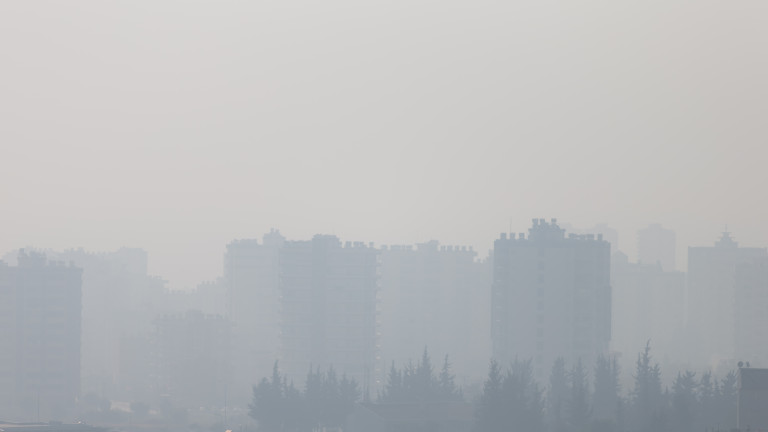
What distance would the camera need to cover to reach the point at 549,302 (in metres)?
86.0

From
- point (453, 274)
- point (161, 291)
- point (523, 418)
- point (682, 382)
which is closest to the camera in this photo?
point (523, 418)

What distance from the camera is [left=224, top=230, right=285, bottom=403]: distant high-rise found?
117 metres

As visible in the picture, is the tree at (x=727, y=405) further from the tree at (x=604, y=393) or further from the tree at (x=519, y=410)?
the tree at (x=519, y=410)

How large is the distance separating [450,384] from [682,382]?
11792 millimetres

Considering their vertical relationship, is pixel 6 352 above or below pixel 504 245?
below

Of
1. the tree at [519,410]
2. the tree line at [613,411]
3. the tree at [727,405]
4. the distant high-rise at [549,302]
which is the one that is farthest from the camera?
the distant high-rise at [549,302]

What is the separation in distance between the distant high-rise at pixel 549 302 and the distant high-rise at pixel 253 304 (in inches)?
1160

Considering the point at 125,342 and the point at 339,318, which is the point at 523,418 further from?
the point at 125,342

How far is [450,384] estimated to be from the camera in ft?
223

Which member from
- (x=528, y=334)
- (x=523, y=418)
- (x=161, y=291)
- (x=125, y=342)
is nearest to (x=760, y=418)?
(x=523, y=418)

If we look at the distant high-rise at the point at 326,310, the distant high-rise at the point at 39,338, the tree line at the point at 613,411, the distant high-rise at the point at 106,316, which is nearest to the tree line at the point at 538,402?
the tree line at the point at 613,411

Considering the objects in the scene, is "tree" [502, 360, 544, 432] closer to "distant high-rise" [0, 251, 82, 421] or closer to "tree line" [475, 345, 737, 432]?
"tree line" [475, 345, 737, 432]

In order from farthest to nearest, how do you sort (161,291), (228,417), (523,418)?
(161,291)
(228,417)
(523,418)

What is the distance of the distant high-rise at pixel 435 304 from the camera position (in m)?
128
